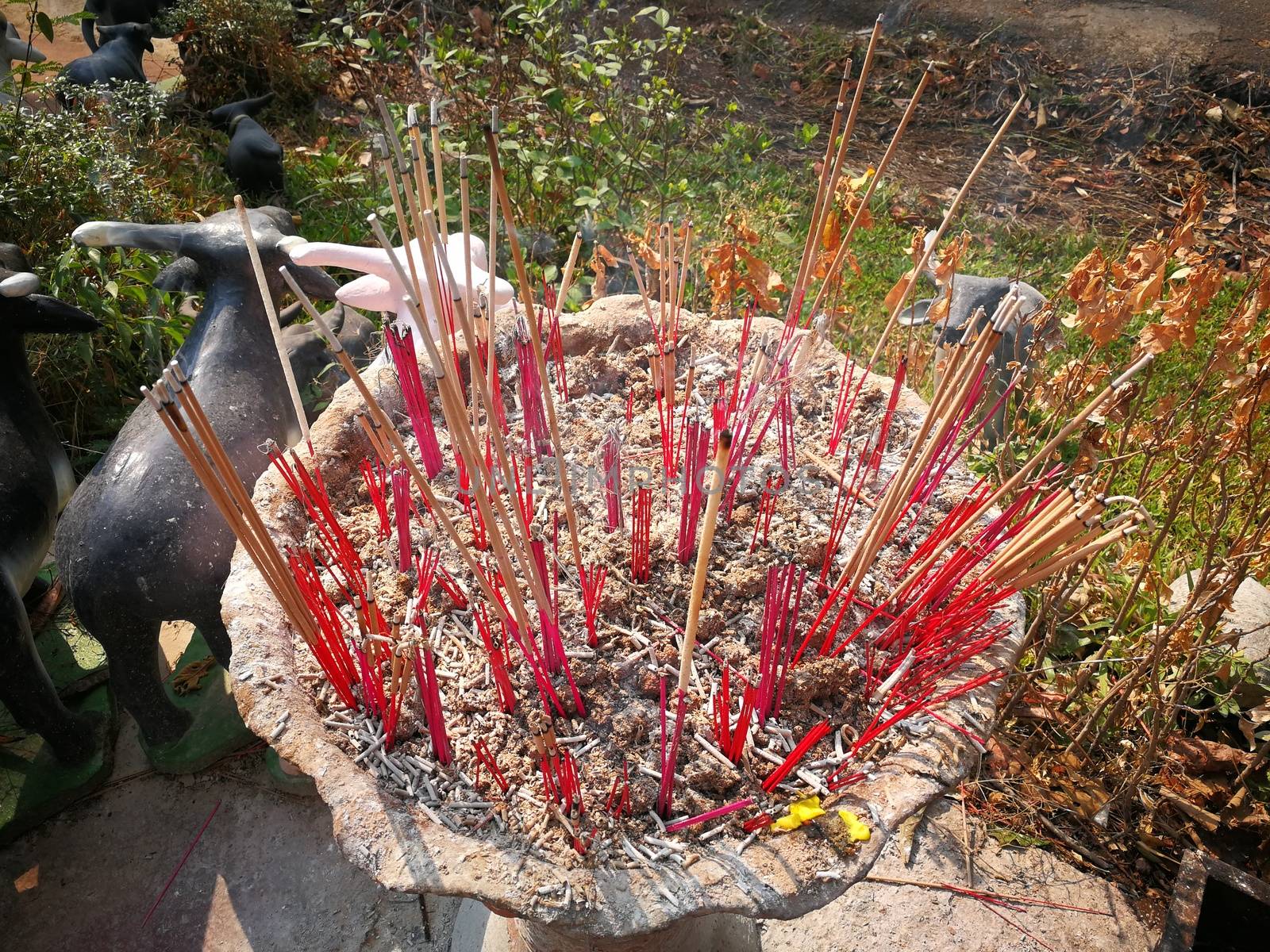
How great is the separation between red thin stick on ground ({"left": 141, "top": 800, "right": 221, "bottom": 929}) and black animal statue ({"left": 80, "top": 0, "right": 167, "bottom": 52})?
179 inches

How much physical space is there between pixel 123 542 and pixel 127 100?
297 centimetres

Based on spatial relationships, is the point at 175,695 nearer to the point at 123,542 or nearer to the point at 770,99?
the point at 123,542

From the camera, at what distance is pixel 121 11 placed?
473 centimetres

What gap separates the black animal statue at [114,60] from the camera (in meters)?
4.07

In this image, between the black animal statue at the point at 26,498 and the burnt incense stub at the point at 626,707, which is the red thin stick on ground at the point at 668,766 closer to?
the burnt incense stub at the point at 626,707

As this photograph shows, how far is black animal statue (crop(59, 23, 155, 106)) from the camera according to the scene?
4066mm

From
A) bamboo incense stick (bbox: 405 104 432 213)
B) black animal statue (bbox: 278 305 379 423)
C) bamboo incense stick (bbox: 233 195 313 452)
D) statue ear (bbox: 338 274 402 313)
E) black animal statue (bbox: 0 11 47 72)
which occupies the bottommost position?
black animal statue (bbox: 278 305 379 423)

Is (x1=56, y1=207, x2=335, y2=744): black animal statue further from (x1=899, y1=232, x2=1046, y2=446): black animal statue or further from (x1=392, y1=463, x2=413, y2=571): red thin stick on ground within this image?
(x1=899, y1=232, x2=1046, y2=446): black animal statue

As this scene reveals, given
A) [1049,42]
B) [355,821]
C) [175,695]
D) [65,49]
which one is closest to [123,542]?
[175,695]

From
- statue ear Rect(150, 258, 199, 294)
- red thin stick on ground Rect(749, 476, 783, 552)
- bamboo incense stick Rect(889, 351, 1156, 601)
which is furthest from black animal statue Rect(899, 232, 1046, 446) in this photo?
statue ear Rect(150, 258, 199, 294)

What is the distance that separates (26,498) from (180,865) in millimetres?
990

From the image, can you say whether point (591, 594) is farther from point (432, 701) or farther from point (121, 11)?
point (121, 11)

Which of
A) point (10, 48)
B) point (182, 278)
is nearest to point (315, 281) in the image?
point (182, 278)

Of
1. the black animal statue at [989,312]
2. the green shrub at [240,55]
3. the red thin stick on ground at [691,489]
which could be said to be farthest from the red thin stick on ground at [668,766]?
the green shrub at [240,55]
